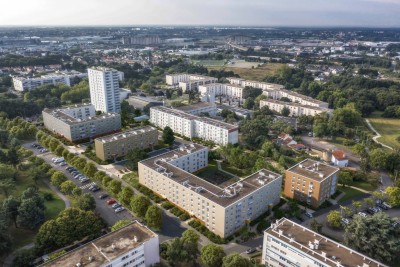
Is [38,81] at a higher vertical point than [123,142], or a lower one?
higher

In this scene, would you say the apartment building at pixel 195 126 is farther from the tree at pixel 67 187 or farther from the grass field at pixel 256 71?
the grass field at pixel 256 71

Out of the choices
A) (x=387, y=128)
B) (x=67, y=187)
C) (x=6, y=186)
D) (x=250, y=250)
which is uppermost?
(x=6, y=186)

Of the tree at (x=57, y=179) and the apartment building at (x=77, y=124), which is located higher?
the apartment building at (x=77, y=124)

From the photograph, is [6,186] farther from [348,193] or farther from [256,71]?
[256,71]

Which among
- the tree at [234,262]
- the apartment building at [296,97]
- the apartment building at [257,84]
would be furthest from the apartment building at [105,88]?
the tree at [234,262]

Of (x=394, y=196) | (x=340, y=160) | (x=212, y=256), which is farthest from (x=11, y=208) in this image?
(x=340, y=160)

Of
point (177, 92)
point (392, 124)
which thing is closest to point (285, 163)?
point (392, 124)
